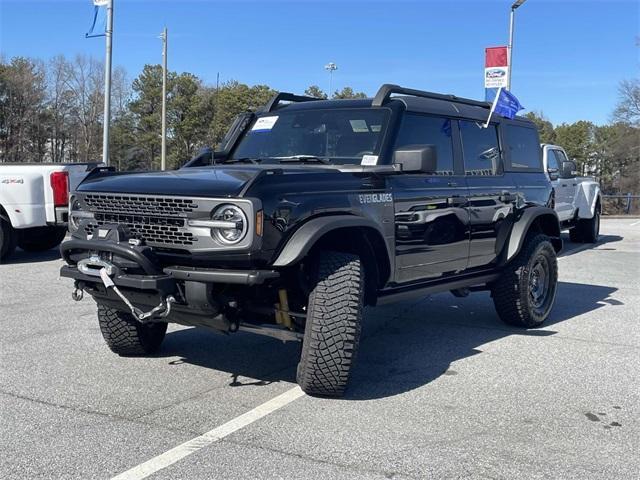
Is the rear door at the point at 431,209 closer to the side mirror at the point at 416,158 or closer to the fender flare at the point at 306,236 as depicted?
the side mirror at the point at 416,158

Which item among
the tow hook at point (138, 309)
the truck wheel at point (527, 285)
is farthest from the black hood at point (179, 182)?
the truck wheel at point (527, 285)

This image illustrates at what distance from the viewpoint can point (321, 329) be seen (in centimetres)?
407

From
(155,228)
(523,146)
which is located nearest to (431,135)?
(523,146)

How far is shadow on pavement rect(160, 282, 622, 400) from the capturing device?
4789mm

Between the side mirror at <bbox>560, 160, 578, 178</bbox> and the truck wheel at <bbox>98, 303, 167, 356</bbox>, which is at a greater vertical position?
the side mirror at <bbox>560, 160, 578, 178</bbox>

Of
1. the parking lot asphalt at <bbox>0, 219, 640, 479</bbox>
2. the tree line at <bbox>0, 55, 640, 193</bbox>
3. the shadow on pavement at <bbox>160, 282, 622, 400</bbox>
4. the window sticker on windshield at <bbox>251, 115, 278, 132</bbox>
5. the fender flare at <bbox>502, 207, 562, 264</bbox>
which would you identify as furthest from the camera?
the tree line at <bbox>0, 55, 640, 193</bbox>

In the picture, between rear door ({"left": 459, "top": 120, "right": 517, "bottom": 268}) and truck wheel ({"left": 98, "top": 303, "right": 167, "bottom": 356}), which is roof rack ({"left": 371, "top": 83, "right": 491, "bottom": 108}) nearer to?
rear door ({"left": 459, "top": 120, "right": 517, "bottom": 268})

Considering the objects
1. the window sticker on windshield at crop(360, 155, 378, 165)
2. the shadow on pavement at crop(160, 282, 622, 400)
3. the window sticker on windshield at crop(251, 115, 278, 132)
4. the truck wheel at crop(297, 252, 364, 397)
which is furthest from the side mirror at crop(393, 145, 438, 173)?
the shadow on pavement at crop(160, 282, 622, 400)

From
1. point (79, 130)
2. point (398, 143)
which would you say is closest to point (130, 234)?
point (398, 143)

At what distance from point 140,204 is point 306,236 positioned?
3.41ft

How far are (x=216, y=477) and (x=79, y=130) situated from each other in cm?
4683

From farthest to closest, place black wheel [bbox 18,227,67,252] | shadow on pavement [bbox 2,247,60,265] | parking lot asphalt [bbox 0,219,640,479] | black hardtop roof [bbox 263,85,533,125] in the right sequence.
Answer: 1. black wheel [bbox 18,227,67,252]
2. shadow on pavement [bbox 2,247,60,265]
3. black hardtop roof [bbox 263,85,533,125]
4. parking lot asphalt [bbox 0,219,640,479]

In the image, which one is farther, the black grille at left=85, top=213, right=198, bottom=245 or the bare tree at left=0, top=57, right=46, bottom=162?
the bare tree at left=0, top=57, right=46, bottom=162

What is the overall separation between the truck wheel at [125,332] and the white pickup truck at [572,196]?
8.54 m
